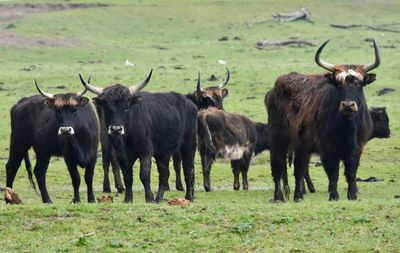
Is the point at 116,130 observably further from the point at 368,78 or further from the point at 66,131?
the point at 368,78

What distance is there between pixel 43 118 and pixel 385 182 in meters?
6.39

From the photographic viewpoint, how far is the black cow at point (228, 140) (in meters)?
21.1

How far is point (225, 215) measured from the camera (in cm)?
1246

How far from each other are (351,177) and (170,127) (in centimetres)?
303

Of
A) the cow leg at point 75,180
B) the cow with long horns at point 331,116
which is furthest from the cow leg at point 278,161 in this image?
the cow leg at point 75,180

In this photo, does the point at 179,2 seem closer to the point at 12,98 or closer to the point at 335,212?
the point at 12,98

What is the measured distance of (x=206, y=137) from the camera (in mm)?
21344

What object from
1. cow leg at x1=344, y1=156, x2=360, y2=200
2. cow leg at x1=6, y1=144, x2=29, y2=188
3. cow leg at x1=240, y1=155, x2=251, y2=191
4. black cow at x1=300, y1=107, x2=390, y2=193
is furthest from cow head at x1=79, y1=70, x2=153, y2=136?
black cow at x1=300, y1=107, x2=390, y2=193

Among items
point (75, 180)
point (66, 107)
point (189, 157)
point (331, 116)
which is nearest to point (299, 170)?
point (331, 116)

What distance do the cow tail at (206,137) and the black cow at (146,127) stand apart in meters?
3.59

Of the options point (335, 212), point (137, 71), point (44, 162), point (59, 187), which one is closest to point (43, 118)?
point (44, 162)

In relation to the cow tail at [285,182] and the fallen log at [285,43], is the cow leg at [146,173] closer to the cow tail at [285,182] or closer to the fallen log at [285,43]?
the cow tail at [285,182]

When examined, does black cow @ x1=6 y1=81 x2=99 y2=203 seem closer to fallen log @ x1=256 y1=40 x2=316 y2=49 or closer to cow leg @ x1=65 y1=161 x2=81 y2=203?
cow leg @ x1=65 y1=161 x2=81 y2=203

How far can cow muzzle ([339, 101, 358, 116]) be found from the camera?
14444mm
